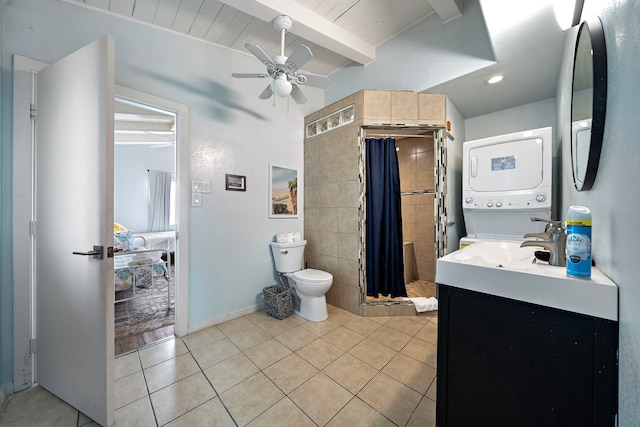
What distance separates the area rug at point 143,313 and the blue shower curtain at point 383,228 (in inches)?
86.4

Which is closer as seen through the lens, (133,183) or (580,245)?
(580,245)

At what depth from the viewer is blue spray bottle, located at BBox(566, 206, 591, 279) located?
70cm

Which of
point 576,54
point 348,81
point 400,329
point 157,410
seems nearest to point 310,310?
point 400,329

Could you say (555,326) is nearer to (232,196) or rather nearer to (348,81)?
(232,196)

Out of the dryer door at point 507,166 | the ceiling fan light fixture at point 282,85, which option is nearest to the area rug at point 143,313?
the ceiling fan light fixture at point 282,85

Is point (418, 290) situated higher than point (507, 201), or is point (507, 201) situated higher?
point (507, 201)

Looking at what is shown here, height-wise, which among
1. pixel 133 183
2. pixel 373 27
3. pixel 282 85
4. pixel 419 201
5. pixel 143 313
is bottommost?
pixel 143 313

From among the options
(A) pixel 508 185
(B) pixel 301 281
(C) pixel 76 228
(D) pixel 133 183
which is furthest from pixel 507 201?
(D) pixel 133 183

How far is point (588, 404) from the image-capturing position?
663 mm

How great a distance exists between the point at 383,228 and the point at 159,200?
18.6ft

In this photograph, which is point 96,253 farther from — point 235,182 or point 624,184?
point 624,184

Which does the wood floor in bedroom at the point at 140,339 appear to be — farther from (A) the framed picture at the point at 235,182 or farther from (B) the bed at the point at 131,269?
(A) the framed picture at the point at 235,182

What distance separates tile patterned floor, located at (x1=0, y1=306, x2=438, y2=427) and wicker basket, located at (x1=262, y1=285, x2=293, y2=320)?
22 centimetres

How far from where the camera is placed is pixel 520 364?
0.77 m
